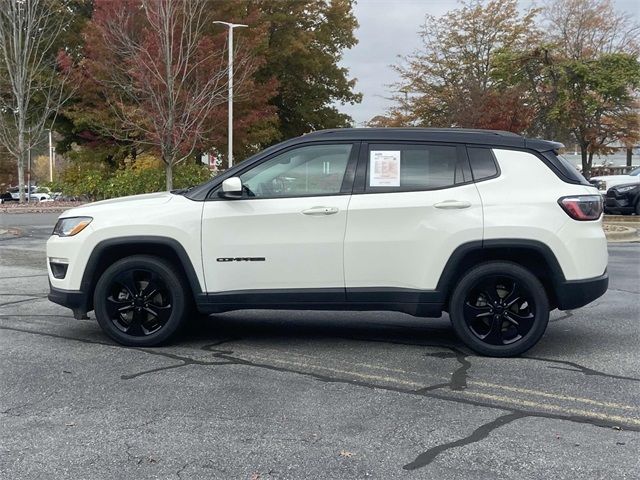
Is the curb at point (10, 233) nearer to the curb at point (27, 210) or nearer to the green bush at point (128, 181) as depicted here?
the curb at point (27, 210)

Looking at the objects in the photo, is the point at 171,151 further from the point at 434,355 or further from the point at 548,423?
the point at 548,423

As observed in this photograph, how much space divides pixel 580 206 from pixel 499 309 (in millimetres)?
1043

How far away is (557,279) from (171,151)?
57.0 feet

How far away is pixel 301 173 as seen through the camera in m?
5.84

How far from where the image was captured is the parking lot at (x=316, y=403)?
11.8 ft

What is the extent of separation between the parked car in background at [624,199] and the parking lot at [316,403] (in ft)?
48.3

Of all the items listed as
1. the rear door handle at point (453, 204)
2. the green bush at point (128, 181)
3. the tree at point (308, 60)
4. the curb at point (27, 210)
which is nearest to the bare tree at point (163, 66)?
the green bush at point (128, 181)

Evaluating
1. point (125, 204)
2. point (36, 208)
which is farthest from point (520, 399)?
point (36, 208)

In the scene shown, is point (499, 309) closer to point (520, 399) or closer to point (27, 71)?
point (520, 399)

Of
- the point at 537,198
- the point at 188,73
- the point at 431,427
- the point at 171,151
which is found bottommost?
the point at 431,427

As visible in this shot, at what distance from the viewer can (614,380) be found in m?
5.06

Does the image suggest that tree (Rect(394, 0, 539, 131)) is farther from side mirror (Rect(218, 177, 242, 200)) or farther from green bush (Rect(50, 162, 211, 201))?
side mirror (Rect(218, 177, 242, 200))

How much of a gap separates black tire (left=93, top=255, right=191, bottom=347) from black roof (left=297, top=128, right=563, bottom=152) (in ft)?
5.51

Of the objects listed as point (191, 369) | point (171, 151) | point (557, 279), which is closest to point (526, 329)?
point (557, 279)
